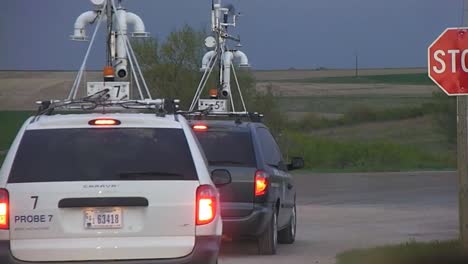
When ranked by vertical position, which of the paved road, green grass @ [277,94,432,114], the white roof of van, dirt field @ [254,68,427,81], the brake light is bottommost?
dirt field @ [254,68,427,81]

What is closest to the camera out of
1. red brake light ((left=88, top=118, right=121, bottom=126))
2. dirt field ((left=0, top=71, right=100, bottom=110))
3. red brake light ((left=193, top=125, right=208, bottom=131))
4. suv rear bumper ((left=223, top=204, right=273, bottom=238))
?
red brake light ((left=88, top=118, right=121, bottom=126))

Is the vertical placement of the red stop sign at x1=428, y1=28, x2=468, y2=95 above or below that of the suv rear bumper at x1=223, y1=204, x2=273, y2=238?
above

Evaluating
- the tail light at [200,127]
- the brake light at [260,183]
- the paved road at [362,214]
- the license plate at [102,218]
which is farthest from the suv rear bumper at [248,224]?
the license plate at [102,218]

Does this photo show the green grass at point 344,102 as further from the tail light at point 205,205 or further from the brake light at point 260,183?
the tail light at point 205,205

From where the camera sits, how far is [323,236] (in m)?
17.7

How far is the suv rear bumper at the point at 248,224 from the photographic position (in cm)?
1374

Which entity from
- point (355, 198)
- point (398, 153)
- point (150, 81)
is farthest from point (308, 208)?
point (398, 153)

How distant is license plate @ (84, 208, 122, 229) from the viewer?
29.3 ft

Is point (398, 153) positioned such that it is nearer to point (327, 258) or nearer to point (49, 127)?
point (327, 258)

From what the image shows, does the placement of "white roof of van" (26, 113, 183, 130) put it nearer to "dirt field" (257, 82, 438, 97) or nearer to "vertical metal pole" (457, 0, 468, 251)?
"vertical metal pole" (457, 0, 468, 251)

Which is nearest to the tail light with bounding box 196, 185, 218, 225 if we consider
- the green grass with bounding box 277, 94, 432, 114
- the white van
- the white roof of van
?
the white van

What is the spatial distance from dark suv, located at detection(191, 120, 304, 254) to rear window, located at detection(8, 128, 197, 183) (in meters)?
4.44

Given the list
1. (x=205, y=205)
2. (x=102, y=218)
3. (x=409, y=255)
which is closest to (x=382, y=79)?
(x=409, y=255)

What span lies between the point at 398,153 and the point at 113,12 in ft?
105
